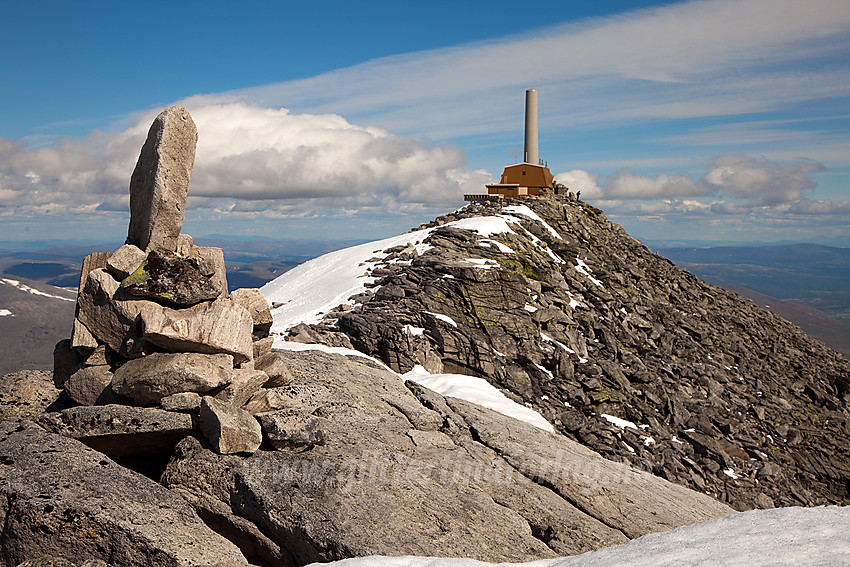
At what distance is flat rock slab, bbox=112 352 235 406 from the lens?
40.1 ft

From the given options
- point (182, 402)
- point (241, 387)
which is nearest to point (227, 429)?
point (182, 402)

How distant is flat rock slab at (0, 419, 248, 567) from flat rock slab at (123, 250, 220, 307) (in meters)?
3.84

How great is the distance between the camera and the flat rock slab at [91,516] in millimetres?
9219

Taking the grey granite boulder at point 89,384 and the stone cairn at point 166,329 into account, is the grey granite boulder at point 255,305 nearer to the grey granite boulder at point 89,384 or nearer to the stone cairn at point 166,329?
the stone cairn at point 166,329

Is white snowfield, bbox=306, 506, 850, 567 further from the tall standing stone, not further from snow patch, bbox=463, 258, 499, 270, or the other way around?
snow patch, bbox=463, 258, 499, 270

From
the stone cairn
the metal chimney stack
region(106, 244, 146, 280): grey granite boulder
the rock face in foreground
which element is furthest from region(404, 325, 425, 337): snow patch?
the metal chimney stack

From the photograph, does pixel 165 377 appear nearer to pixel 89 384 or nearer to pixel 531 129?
pixel 89 384

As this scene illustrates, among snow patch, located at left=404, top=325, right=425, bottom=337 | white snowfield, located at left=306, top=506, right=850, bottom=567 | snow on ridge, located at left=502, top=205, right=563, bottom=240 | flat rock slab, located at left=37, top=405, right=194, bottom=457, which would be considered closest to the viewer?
white snowfield, located at left=306, top=506, right=850, bottom=567

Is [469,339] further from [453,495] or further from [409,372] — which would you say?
[453,495]

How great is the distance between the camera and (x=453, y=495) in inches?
463

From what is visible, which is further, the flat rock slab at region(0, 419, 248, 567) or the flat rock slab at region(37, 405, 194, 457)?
the flat rock slab at region(37, 405, 194, 457)

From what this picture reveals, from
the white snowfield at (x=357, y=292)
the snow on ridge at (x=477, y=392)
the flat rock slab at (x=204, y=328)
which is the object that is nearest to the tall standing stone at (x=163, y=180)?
the flat rock slab at (x=204, y=328)

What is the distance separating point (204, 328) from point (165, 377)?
1.41 m

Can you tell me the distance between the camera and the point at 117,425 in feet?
38.4
